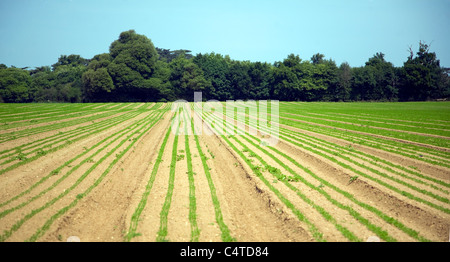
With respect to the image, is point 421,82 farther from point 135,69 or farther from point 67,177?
point 67,177

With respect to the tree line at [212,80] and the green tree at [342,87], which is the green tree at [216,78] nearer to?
the tree line at [212,80]

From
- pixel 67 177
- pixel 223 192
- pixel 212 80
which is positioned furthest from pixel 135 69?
pixel 223 192

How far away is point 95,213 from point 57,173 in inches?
187

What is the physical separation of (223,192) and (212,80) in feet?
259

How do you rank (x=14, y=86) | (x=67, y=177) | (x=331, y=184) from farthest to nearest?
(x=14, y=86)
(x=67, y=177)
(x=331, y=184)

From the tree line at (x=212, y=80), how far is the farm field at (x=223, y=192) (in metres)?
60.0

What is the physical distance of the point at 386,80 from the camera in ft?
272

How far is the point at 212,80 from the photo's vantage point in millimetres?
87062

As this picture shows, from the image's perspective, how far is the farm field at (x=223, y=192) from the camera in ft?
24.4

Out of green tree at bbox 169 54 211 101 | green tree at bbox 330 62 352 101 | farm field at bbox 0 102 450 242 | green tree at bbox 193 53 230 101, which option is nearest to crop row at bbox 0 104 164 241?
farm field at bbox 0 102 450 242

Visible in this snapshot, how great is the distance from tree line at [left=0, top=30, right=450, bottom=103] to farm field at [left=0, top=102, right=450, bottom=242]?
59993 millimetres

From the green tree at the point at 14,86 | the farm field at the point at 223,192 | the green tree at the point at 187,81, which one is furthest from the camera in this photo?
the green tree at the point at 187,81

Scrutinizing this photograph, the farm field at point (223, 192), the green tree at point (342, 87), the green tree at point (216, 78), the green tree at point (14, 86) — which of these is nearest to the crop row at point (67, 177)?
the farm field at point (223, 192)
